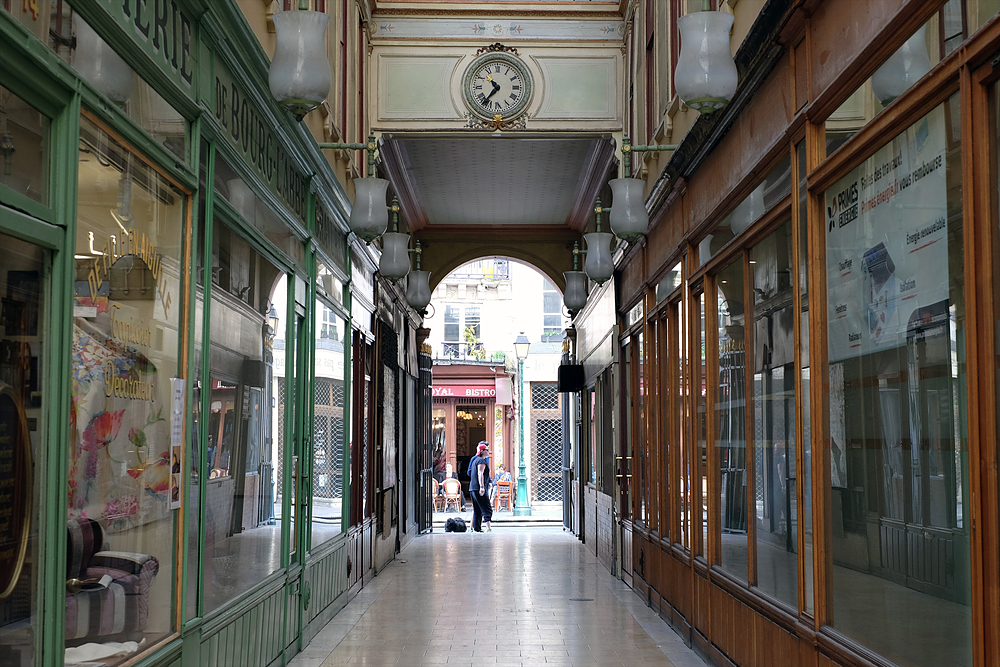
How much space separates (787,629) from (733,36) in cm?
327

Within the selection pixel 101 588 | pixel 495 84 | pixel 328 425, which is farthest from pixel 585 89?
pixel 101 588

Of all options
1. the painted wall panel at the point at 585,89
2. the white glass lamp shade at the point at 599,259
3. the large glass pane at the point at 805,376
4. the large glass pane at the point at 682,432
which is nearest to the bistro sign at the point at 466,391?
the painted wall panel at the point at 585,89

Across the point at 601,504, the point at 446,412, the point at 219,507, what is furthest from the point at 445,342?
the point at 219,507

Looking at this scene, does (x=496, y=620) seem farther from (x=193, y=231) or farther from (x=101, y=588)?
(x=101, y=588)

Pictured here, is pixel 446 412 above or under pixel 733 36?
under

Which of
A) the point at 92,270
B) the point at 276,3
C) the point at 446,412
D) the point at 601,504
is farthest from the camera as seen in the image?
the point at 446,412

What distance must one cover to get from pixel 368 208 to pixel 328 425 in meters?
2.15

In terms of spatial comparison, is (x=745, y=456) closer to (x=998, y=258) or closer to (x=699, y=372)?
(x=699, y=372)

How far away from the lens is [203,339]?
173 inches

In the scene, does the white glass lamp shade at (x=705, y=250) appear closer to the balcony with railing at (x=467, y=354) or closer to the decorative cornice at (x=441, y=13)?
the decorative cornice at (x=441, y=13)

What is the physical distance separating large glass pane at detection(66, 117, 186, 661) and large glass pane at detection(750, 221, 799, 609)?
2.68 m

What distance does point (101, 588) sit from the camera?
327 centimetres

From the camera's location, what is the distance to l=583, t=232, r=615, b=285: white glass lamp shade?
8742 mm

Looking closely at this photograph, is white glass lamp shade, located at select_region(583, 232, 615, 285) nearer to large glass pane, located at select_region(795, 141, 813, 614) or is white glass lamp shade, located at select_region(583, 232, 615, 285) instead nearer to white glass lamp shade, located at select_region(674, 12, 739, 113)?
white glass lamp shade, located at select_region(674, 12, 739, 113)
